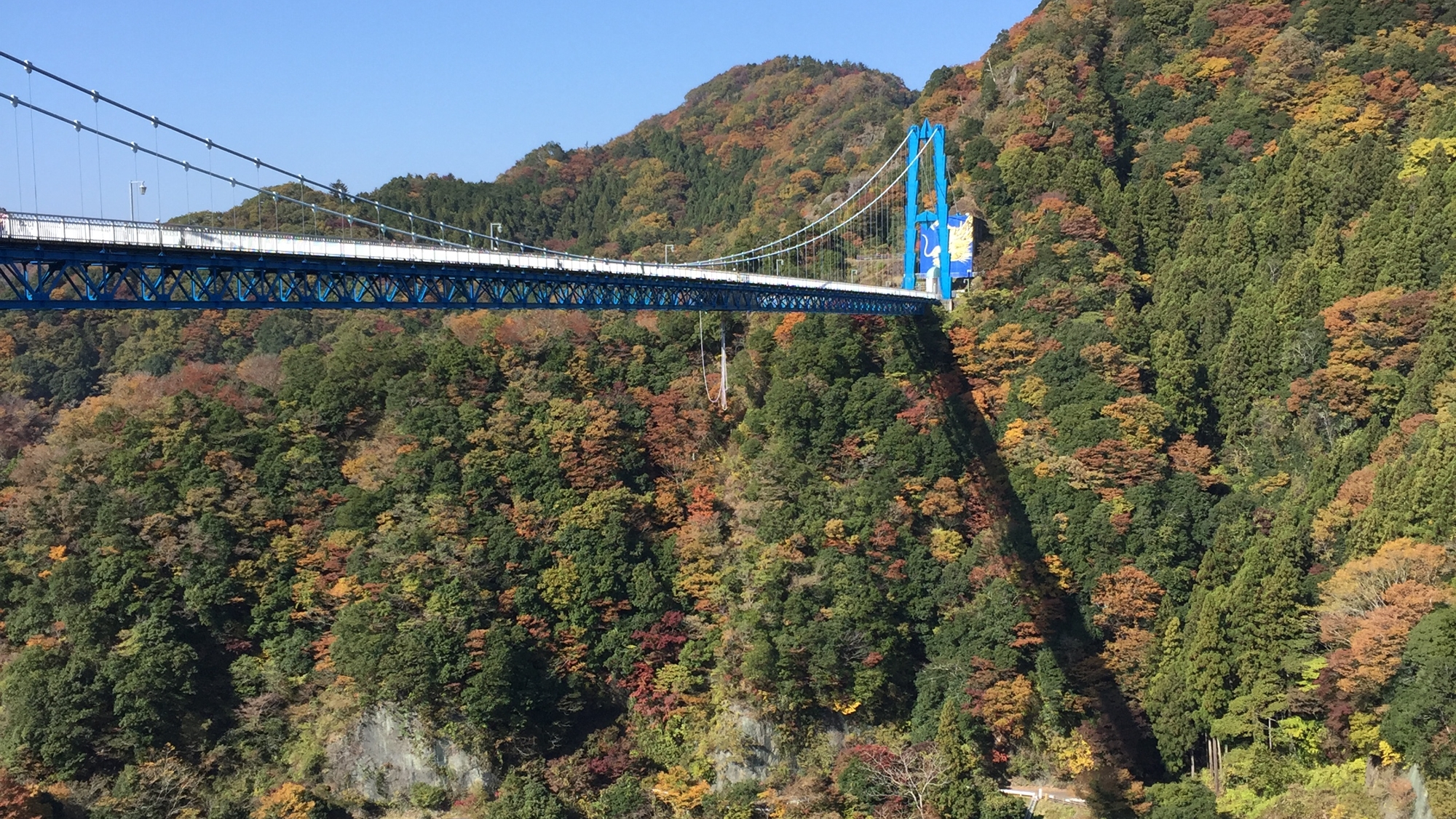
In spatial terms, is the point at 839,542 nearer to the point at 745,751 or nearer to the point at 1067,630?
the point at 745,751

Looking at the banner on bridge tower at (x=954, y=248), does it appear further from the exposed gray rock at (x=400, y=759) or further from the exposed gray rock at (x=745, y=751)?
the exposed gray rock at (x=400, y=759)

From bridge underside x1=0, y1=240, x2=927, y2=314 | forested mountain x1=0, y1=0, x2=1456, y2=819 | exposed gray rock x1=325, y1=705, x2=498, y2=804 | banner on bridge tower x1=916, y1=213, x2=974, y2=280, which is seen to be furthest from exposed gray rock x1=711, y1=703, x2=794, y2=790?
banner on bridge tower x1=916, y1=213, x2=974, y2=280

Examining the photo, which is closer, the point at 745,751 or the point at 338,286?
the point at 338,286

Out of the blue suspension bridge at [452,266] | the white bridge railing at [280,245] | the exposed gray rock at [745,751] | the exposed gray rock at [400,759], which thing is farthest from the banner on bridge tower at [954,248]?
the exposed gray rock at [400,759]

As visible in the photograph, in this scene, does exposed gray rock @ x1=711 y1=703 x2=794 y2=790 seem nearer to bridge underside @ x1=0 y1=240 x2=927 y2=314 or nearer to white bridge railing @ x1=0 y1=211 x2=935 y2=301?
bridge underside @ x1=0 y1=240 x2=927 y2=314

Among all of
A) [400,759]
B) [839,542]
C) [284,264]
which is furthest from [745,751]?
[284,264]

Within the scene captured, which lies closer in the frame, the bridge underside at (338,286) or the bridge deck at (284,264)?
the bridge deck at (284,264)
